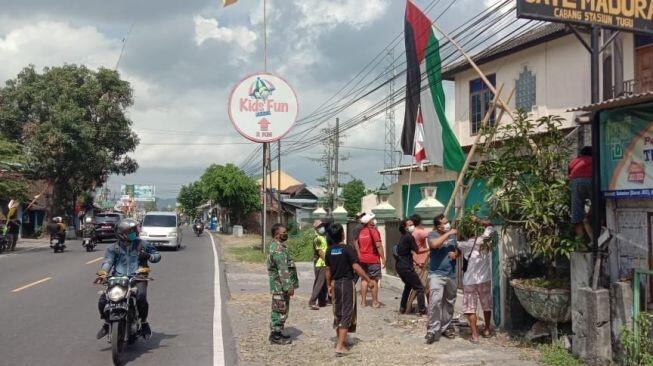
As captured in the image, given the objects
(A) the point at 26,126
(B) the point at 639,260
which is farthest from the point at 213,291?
(A) the point at 26,126

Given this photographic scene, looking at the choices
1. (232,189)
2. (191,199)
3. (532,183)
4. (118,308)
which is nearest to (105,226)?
(232,189)

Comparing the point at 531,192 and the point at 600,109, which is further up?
the point at 600,109

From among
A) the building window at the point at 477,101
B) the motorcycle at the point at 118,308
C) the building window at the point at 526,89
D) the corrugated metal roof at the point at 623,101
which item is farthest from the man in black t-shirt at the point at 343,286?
the building window at the point at 477,101

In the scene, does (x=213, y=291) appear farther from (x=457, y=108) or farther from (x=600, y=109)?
(x=457, y=108)

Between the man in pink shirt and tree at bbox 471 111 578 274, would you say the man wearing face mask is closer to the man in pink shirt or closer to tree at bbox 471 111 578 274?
the man in pink shirt

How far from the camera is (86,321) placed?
9523 mm

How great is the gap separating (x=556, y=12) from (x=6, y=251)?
25.4 m

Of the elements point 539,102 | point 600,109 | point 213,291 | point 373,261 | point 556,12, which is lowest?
point 213,291

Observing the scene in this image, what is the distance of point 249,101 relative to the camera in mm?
20078

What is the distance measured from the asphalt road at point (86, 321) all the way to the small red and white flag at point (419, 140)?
18.7 feet

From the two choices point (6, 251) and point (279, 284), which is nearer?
point (279, 284)

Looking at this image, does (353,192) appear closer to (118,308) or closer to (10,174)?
(10,174)

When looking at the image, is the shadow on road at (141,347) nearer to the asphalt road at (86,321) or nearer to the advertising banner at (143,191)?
the asphalt road at (86,321)

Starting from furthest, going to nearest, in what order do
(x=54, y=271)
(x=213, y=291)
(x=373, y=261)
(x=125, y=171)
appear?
1. (x=125, y=171)
2. (x=54, y=271)
3. (x=213, y=291)
4. (x=373, y=261)
